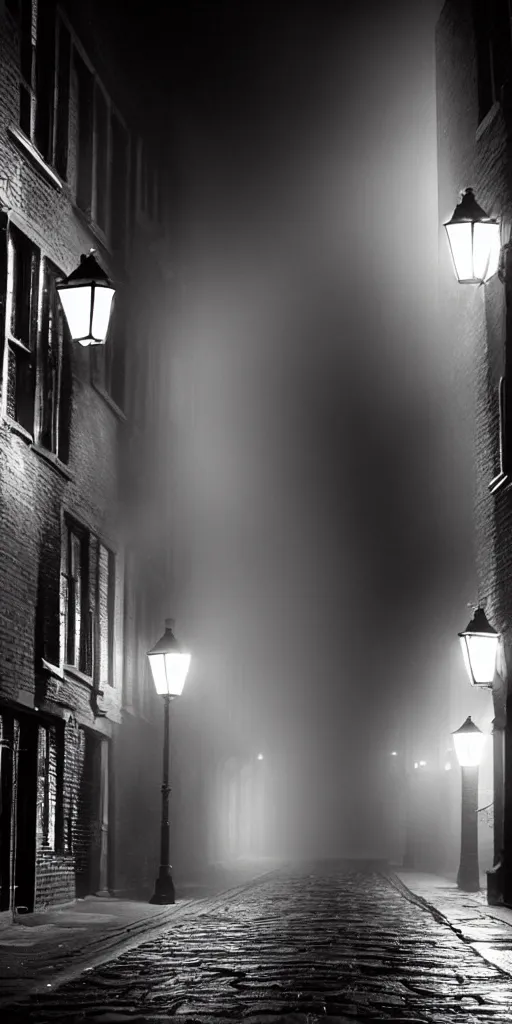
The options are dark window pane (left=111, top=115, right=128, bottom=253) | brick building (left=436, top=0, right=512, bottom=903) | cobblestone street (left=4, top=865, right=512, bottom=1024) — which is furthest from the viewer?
dark window pane (left=111, top=115, right=128, bottom=253)

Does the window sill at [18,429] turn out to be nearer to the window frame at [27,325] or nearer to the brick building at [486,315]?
the window frame at [27,325]

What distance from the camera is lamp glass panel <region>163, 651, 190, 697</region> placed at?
18.2 meters

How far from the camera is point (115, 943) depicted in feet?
39.9

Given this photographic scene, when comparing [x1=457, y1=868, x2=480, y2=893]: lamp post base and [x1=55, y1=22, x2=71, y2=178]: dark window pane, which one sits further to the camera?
[x1=457, y1=868, x2=480, y2=893]: lamp post base

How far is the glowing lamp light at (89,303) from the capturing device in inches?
535

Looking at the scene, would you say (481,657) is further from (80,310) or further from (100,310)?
(80,310)

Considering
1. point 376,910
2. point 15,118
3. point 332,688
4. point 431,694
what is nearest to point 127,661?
point 376,910

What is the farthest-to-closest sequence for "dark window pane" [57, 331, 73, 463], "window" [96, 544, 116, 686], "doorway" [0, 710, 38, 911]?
"window" [96, 544, 116, 686]
"dark window pane" [57, 331, 73, 463]
"doorway" [0, 710, 38, 911]

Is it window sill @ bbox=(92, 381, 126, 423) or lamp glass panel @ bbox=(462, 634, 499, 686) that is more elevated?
window sill @ bbox=(92, 381, 126, 423)

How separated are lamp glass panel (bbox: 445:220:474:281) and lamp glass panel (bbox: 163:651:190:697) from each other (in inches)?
264

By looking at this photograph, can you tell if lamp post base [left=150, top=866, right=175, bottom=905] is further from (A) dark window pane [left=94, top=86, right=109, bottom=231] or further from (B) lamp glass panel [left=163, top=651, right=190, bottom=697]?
(A) dark window pane [left=94, top=86, right=109, bottom=231]

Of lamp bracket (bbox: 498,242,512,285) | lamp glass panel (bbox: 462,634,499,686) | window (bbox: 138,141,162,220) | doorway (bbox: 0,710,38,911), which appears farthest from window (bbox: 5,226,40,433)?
window (bbox: 138,141,162,220)

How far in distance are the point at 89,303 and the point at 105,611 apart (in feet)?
31.6

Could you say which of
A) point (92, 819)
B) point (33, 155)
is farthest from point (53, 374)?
point (92, 819)
